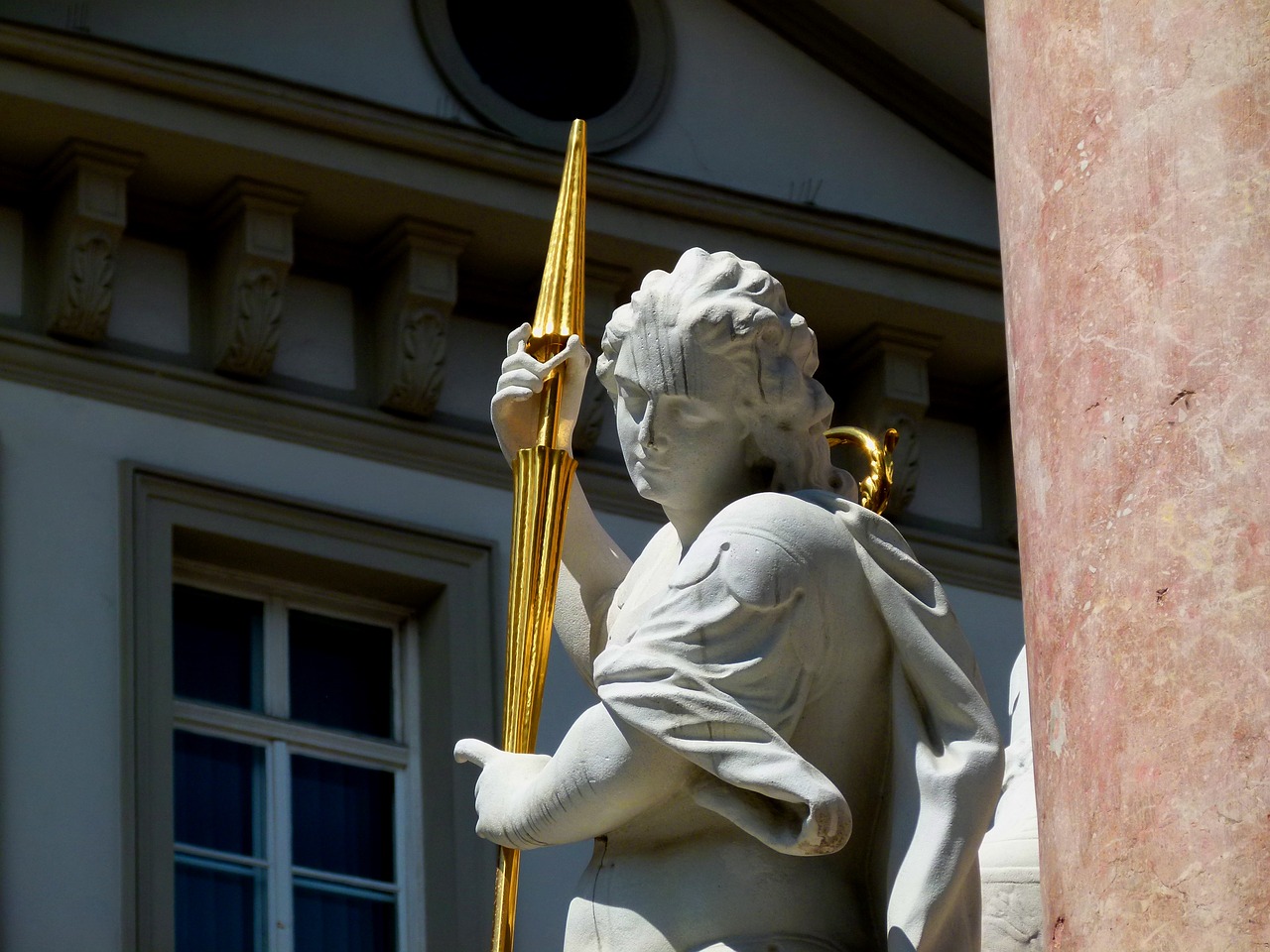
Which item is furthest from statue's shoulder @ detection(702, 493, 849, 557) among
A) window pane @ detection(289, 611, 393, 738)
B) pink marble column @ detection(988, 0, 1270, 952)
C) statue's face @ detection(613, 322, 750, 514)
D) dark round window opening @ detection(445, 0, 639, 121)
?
dark round window opening @ detection(445, 0, 639, 121)

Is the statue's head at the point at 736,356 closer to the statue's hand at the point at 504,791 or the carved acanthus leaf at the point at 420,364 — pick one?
the statue's hand at the point at 504,791

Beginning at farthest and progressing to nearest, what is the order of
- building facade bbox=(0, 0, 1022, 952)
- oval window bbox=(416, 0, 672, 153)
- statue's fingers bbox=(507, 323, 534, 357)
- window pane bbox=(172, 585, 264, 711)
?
oval window bbox=(416, 0, 672, 153), window pane bbox=(172, 585, 264, 711), building facade bbox=(0, 0, 1022, 952), statue's fingers bbox=(507, 323, 534, 357)

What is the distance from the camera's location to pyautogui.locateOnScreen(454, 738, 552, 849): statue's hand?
525 cm

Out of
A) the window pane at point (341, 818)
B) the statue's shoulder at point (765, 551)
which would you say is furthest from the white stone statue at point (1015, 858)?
the window pane at point (341, 818)

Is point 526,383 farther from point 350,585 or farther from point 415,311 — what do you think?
point 415,311

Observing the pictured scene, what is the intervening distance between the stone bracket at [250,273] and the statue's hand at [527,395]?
5963 mm

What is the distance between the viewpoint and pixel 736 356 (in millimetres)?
5254

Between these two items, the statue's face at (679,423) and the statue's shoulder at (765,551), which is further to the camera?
Result: the statue's face at (679,423)

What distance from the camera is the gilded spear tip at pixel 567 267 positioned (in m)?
6.02

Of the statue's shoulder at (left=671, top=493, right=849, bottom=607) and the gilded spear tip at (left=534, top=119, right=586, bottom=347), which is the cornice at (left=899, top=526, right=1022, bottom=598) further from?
the statue's shoulder at (left=671, top=493, right=849, bottom=607)

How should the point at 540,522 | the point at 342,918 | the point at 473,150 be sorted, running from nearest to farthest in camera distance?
the point at 540,522 < the point at 342,918 < the point at 473,150

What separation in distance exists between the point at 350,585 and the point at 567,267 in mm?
5816

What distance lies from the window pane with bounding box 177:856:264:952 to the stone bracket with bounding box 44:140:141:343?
1.61 metres

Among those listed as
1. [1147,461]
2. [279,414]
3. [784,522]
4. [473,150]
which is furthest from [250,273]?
[1147,461]
